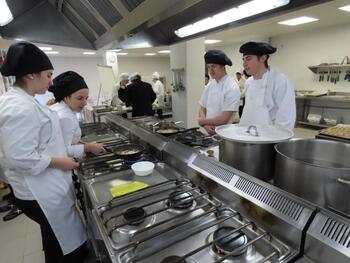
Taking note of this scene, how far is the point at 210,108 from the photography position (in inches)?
89.3

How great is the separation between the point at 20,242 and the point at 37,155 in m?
1.44

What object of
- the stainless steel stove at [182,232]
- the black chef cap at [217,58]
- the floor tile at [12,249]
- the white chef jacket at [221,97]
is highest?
the black chef cap at [217,58]

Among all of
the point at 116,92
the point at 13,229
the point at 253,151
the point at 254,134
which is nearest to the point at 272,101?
the point at 254,134

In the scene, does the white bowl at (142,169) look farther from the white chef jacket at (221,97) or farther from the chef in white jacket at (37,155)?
the white chef jacket at (221,97)

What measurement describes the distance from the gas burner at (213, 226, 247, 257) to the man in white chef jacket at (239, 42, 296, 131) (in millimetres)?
1009

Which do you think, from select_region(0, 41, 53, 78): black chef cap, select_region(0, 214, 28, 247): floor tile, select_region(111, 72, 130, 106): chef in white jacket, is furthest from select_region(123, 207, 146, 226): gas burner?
select_region(111, 72, 130, 106): chef in white jacket

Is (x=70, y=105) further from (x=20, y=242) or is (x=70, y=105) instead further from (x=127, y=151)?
(x=20, y=242)

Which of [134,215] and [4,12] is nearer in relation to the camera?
[134,215]

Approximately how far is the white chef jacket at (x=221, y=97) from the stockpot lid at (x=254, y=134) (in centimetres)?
88

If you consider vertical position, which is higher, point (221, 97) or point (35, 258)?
point (221, 97)

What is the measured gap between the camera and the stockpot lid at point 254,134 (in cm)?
98

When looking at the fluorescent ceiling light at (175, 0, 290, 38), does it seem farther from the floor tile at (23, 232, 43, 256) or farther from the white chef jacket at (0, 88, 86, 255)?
the floor tile at (23, 232, 43, 256)

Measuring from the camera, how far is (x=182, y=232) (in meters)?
0.84

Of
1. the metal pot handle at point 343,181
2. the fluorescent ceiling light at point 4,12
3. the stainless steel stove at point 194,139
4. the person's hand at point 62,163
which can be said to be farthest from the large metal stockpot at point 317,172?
the fluorescent ceiling light at point 4,12
